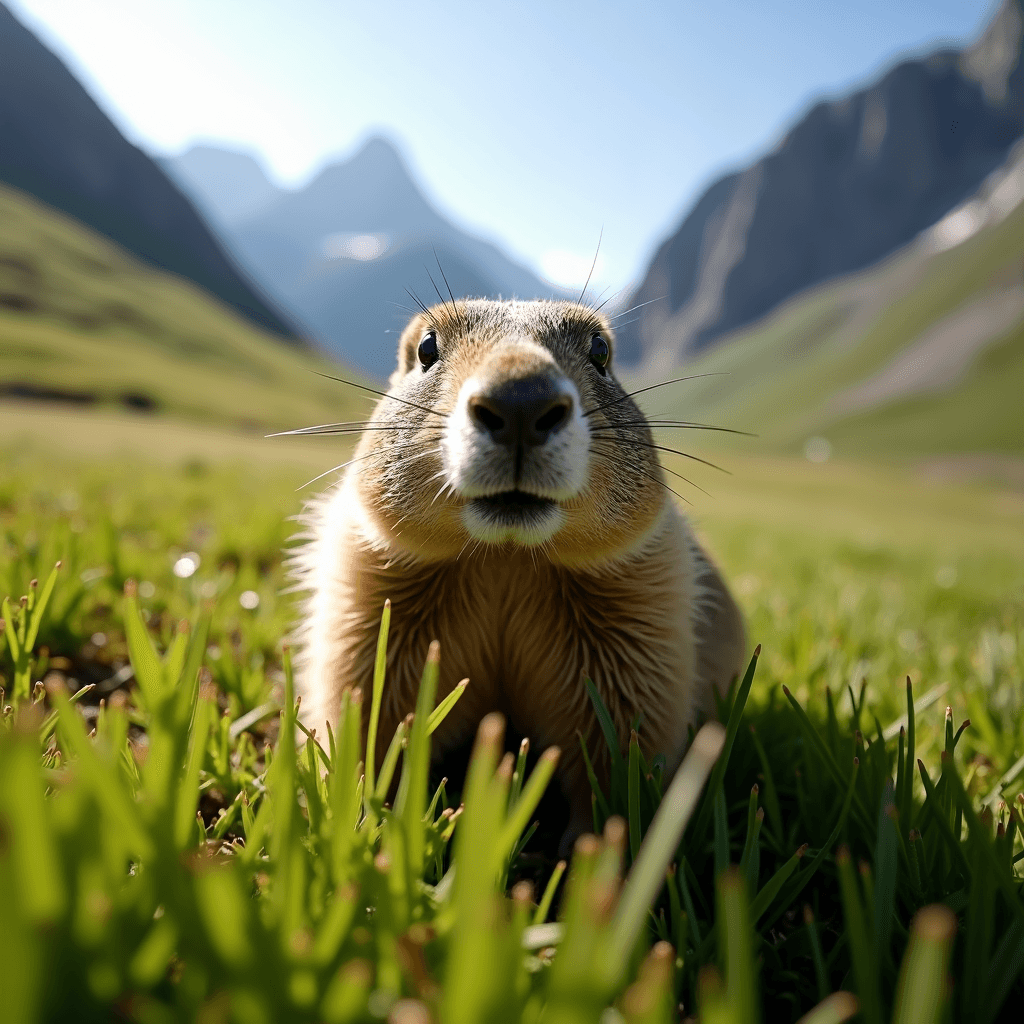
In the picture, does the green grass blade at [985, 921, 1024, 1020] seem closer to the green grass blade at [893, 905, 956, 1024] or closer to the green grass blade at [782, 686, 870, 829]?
the green grass blade at [782, 686, 870, 829]

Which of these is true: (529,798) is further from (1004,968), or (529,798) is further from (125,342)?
(125,342)

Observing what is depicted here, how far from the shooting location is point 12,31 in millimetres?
134625

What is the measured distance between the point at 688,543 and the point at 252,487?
7.63 meters

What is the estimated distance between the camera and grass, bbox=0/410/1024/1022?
85 cm

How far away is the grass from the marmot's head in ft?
2.26

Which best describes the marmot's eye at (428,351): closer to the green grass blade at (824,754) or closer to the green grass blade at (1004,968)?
the green grass blade at (824,754)

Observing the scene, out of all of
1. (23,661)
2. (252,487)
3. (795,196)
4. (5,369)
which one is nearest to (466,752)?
(23,661)

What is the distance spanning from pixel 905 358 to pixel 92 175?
162 metres

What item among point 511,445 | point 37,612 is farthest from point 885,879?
point 37,612

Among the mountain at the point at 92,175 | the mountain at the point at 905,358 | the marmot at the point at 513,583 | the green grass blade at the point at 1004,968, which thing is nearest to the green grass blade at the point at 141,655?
the marmot at the point at 513,583

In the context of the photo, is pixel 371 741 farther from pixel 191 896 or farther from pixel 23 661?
pixel 23 661

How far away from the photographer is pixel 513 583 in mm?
2484

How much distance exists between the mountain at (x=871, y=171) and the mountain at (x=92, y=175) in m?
96.2

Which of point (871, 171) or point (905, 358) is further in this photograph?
point (871, 171)
